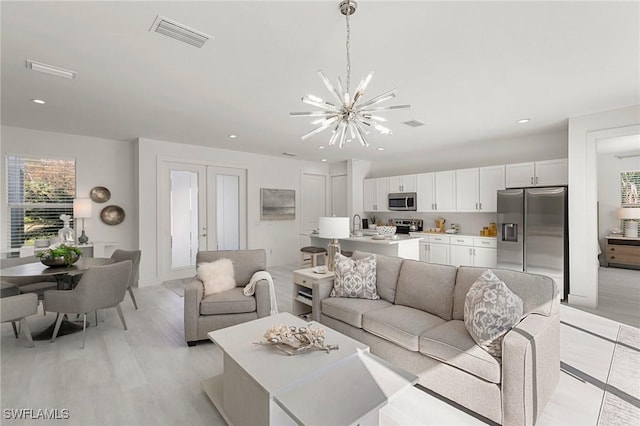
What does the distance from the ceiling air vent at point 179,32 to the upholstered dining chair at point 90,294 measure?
7.89ft

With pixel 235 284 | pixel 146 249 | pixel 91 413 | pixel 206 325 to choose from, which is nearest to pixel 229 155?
pixel 146 249

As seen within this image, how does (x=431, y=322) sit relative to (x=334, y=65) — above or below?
below

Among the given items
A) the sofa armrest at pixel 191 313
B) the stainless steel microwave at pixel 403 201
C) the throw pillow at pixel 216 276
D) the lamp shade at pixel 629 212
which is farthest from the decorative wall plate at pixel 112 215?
the lamp shade at pixel 629 212

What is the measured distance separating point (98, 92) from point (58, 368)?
9.18ft

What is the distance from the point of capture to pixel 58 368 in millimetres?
2629

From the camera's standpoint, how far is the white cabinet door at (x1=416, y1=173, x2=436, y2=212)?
21.3 ft

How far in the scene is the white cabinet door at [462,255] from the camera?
5799 mm

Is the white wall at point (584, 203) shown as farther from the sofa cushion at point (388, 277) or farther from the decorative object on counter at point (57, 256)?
the decorative object on counter at point (57, 256)

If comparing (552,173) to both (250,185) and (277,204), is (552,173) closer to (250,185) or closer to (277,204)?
(277,204)

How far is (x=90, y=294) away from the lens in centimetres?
304

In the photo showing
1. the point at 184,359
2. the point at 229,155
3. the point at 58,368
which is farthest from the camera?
the point at 229,155

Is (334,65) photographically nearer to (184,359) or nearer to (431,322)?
(431,322)

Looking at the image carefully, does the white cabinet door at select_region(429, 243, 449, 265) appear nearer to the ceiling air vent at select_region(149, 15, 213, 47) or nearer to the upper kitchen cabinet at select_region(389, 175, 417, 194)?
the upper kitchen cabinet at select_region(389, 175, 417, 194)

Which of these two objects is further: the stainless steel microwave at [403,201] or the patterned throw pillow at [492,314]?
the stainless steel microwave at [403,201]
